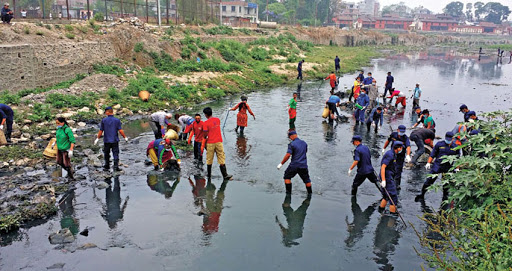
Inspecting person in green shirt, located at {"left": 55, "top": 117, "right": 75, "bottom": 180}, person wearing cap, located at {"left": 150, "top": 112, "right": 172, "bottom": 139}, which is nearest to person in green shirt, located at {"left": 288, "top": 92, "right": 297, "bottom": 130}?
person wearing cap, located at {"left": 150, "top": 112, "right": 172, "bottom": 139}

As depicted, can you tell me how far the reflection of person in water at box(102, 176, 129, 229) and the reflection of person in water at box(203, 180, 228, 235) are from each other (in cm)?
201

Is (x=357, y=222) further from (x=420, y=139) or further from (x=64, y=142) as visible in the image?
(x=64, y=142)

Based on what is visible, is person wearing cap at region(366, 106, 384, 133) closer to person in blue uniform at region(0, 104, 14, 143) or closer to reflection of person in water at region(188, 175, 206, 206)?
reflection of person in water at region(188, 175, 206, 206)

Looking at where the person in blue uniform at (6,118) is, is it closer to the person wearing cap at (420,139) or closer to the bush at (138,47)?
the person wearing cap at (420,139)

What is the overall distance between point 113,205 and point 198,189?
2246mm

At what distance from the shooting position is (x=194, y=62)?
29.8 m

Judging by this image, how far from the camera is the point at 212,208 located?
979 centimetres

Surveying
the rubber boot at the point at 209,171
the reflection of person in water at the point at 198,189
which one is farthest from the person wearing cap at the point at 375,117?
the reflection of person in water at the point at 198,189

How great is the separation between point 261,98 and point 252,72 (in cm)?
809

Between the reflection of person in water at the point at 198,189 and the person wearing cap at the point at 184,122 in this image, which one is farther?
the person wearing cap at the point at 184,122

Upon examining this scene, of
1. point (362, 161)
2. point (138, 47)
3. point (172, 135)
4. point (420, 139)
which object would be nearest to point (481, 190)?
point (362, 161)

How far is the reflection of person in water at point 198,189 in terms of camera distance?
10203 millimetres

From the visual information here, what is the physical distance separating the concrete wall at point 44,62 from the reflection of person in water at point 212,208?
1255 centimetres

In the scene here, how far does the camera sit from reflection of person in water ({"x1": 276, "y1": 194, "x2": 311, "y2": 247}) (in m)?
8.46
